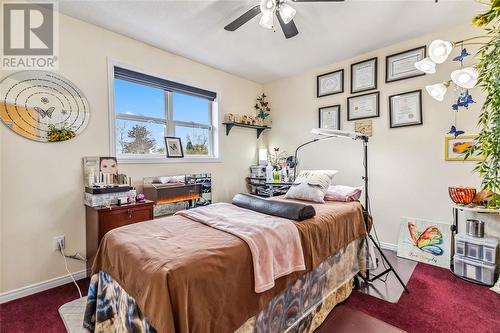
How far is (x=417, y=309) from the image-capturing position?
5.99ft

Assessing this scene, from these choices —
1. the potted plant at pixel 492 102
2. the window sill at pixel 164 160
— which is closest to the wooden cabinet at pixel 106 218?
the window sill at pixel 164 160

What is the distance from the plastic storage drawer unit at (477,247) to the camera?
2.13 metres

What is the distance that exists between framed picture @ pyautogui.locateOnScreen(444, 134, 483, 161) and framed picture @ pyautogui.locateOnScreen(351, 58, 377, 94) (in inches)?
41.0

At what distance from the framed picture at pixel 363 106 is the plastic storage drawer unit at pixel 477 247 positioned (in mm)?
1608

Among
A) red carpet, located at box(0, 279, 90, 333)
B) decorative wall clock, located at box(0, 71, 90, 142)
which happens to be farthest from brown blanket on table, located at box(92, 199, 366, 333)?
decorative wall clock, located at box(0, 71, 90, 142)

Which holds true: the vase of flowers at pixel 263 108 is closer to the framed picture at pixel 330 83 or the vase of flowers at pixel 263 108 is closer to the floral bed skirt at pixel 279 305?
the framed picture at pixel 330 83

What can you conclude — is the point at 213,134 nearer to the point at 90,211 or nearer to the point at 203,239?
the point at 90,211

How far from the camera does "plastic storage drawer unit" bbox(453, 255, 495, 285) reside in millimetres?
2121

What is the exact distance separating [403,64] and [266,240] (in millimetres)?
2790

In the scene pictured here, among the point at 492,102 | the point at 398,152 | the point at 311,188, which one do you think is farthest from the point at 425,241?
the point at 492,102

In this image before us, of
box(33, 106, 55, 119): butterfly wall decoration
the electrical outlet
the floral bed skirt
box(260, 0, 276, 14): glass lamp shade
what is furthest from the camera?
the electrical outlet

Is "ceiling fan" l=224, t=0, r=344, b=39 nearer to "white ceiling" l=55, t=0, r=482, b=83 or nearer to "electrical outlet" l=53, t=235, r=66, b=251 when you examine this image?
"white ceiling" l=55, t=0, r=482, b=83

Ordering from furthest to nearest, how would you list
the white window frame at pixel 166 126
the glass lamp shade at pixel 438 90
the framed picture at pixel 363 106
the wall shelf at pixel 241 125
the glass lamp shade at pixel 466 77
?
the wall shelf at pixel 241 125 < the framed picture at pixel 363 106 < the white window frame at pixel 166 126 < the glass lamp shade at pixel 438 90 < the glass lamp shade at pixel 466 77

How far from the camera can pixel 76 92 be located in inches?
90.4
